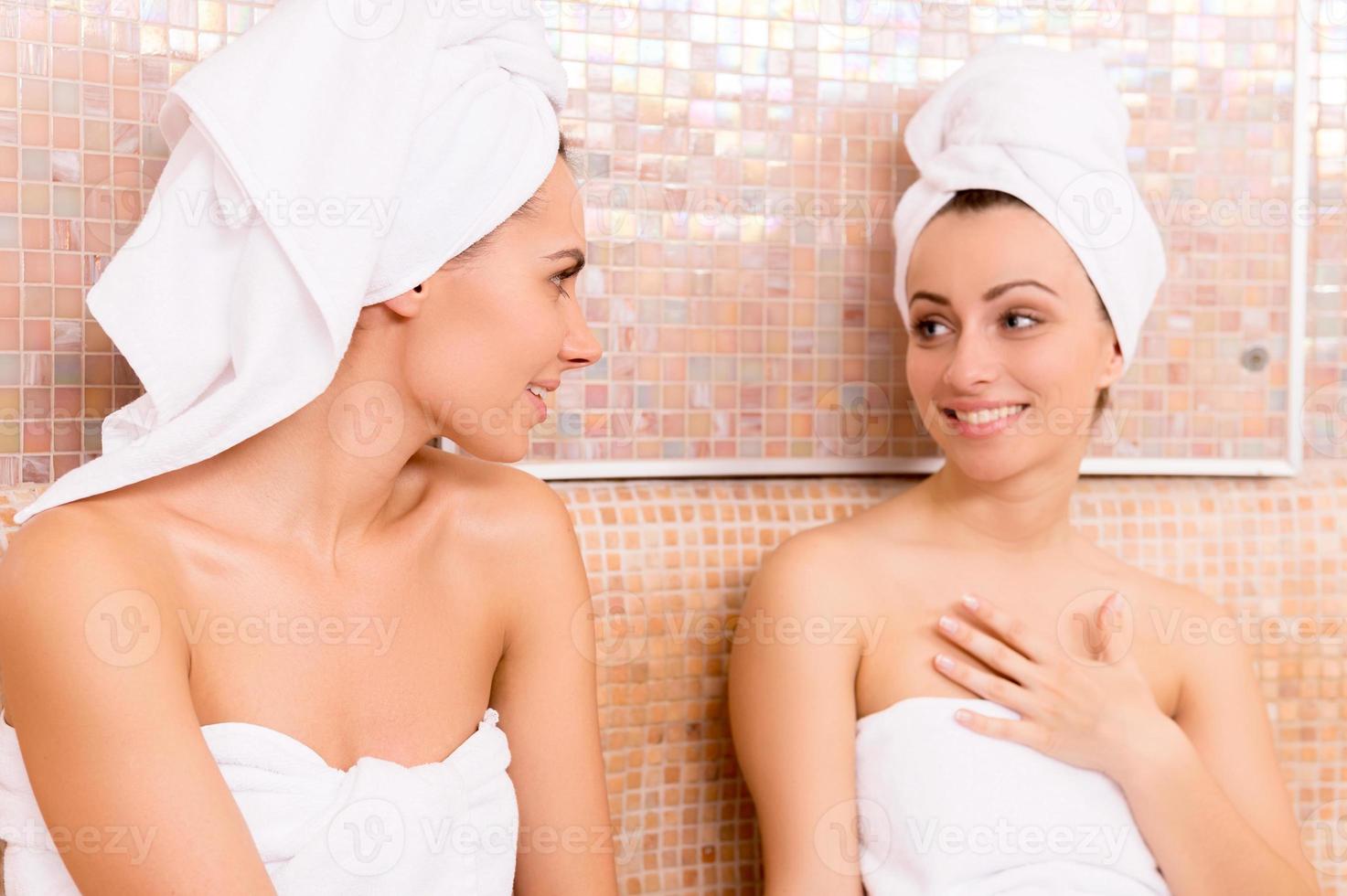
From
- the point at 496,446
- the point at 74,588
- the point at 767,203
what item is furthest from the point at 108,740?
the point at 767,203

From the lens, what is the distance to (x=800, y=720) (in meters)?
1.29

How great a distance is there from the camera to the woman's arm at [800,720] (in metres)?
1.26

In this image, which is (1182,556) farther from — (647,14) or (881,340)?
(647,14)

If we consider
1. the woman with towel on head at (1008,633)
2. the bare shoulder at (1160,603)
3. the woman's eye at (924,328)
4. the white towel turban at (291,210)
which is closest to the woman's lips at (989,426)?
the woman with towel on head at (1008,633)

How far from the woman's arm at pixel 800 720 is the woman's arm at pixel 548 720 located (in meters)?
0.17

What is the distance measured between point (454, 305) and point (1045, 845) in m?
0.79

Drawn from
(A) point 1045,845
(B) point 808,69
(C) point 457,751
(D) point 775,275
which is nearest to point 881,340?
(D) point 775,275

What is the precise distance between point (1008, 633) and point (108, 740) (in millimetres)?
879

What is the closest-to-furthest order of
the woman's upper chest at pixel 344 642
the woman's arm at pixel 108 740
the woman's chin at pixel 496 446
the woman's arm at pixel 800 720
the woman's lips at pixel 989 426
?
the woman's arm at pixel 108 740
the woman's upper chest at pixel 344 642
the woman's chin at pixel 496 446
the woman's arm at pixel 800 720
the woman's lips at pixel 989 426

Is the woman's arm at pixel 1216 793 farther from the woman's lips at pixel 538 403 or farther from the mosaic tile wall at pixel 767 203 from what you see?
the woman's lips at pixel 538 403

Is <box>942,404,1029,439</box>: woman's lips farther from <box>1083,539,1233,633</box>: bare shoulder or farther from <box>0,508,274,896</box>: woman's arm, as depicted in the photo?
<box>0,508,274,896</box>: woman's arm

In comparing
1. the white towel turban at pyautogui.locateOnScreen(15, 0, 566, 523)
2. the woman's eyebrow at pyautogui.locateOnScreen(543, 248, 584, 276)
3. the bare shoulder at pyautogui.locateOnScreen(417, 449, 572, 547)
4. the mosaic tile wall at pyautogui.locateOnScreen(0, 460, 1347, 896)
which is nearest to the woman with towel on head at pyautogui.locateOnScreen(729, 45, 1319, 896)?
the mosaic tile wall at pyautogui.locateOnScreen(0, 460, 1347, 896)

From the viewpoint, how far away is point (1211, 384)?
5.91 feet

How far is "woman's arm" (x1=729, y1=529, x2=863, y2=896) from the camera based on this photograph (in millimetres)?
1264
